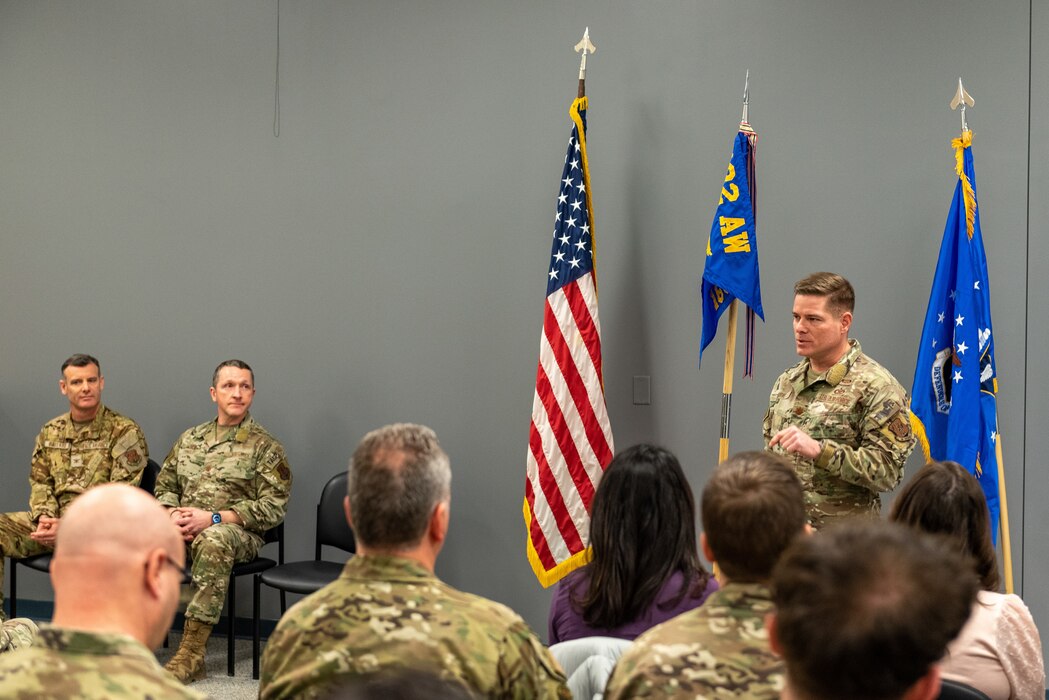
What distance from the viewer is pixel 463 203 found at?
16.4 feet

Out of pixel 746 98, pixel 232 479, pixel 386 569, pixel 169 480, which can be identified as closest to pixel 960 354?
pixel 746 98

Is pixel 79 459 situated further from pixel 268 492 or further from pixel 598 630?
pixel 598 630

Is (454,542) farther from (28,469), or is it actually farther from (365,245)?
(28,469)

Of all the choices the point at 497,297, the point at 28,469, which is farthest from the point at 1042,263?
the point at 28,469

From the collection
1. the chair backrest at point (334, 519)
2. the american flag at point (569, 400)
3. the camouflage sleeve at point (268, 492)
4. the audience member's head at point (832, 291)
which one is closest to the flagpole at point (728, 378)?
the american flag at point (569, 400)

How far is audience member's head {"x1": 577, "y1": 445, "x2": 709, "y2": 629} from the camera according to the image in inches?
89.5

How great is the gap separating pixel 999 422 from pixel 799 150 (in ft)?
4.40

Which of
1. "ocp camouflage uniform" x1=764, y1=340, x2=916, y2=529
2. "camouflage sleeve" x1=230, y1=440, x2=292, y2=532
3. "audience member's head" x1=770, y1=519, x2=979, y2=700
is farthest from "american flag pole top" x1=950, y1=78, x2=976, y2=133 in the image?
"audience member's head" x1=770, y1=519, x2=979, y2=700

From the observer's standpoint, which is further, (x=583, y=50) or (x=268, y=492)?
(x=268, y=492)

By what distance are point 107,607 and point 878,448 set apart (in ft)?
8.50

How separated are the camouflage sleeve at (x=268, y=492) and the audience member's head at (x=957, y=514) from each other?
316 centimetres

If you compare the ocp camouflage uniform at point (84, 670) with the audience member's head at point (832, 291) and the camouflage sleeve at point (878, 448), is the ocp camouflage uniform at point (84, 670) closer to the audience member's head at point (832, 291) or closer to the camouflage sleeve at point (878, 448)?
the camouflage sleeve at point (878, 448)

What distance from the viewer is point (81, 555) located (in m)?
1.54

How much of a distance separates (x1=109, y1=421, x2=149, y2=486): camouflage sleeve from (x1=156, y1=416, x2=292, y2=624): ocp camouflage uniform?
18cm
